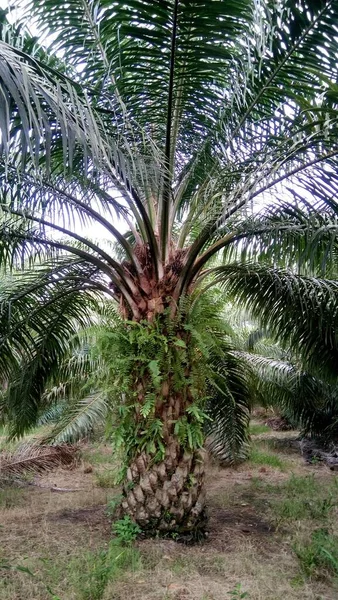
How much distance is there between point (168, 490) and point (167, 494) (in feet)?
0.12

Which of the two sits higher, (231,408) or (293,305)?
(293,305)

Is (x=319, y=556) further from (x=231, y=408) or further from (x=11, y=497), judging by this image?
(x=11, y=497)

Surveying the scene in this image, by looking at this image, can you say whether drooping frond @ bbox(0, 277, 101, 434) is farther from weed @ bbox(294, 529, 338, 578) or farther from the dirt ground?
weed @ bbox(294, 529, 338, 578)

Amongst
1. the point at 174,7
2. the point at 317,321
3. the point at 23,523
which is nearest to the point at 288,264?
the point at 317,321

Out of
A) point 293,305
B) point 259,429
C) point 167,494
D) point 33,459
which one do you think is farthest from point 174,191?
point 259,429

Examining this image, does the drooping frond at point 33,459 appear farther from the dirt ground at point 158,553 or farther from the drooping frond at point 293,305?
the drooping frond at point 293,305

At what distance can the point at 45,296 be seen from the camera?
5883 millimetres

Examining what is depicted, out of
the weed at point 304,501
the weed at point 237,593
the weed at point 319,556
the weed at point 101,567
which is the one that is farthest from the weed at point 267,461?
the weed at point 237,593

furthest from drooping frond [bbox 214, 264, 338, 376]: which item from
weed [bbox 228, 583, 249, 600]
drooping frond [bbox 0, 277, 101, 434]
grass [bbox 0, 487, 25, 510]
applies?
grass [bbox 0, 487, 25, 510]

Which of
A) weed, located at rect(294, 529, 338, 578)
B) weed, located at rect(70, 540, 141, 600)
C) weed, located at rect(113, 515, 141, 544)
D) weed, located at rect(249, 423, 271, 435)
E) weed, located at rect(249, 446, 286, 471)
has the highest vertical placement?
weed, located at rect(294, 529, 338, 578)

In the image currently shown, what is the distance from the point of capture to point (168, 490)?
15.4ft

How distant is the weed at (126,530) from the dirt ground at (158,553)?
11 cm

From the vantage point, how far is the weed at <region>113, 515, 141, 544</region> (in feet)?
14.6

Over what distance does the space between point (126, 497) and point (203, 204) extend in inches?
119
